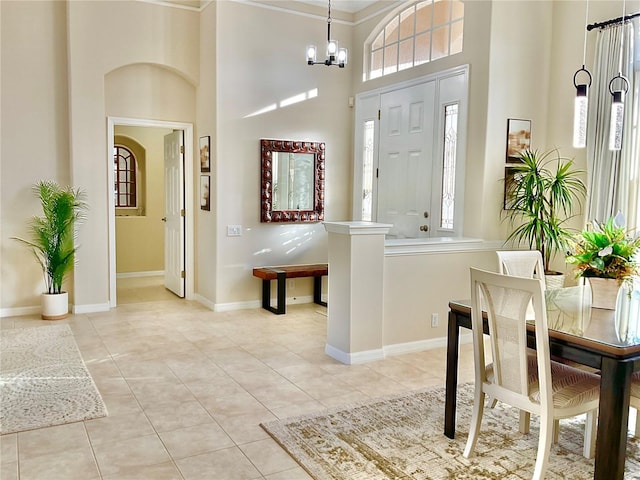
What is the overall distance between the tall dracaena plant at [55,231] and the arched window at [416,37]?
12.1ft

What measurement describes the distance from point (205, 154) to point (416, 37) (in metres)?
2.68

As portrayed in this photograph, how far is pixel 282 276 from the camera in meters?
6.10

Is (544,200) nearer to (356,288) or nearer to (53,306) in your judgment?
(356,288)

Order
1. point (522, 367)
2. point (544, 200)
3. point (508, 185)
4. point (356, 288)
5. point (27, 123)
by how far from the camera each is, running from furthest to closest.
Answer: point (27, 123) < point (508, 185) < point (544, 200) < point (356, 288) < point (522, 367)

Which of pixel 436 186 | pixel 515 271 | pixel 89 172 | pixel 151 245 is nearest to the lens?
pixel 515 271

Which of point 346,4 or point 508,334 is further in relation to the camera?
point 346,4

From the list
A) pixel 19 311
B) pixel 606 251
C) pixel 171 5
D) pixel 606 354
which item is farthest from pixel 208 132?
pixel 606 354

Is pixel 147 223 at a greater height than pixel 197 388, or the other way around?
pixel 147 223

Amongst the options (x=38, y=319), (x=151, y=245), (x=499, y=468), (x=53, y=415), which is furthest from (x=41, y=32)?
(x=499, y=468)

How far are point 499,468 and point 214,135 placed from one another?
179 inches

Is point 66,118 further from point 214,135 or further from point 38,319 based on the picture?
point 38,319

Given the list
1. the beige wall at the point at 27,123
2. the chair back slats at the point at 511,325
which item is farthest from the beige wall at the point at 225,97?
the chair back slats at the point at 511,325

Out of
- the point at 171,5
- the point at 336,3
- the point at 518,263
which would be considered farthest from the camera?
the point at 336,3

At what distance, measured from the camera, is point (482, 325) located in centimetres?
278
